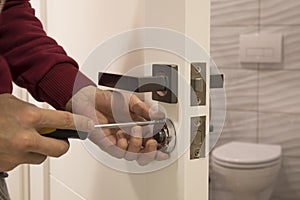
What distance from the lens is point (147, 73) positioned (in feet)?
2.48

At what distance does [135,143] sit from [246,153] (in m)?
1.68

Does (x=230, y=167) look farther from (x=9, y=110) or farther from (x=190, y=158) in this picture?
(x=9, y=110)

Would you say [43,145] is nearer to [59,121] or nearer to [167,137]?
[59,121]

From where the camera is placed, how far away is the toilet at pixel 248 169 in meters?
2.24

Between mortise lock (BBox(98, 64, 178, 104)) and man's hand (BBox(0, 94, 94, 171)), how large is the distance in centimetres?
9

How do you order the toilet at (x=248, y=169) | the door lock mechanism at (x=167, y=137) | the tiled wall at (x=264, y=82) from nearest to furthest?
the door lock mechanism at (x=167, y=137)
the toilet at (x=248, y=169)
the tiled wall at (x=264, y=82)

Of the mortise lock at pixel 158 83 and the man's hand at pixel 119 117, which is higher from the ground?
the mortise lock at pixel 158 83

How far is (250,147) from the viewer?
243 cm

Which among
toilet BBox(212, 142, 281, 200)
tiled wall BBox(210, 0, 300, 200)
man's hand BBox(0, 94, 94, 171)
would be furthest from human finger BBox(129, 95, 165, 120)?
tiled wall BBox(210, 0, 300, 200)

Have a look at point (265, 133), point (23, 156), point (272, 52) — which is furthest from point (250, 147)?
point (23, 156)

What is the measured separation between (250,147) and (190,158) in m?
1.77

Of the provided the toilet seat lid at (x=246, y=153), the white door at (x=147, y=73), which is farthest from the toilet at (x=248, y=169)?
the white door at (x=147, y=73)

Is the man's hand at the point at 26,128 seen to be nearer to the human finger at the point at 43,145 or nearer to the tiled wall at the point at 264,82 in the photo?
the human finger at the point at 43,145

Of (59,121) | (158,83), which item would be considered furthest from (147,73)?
(59,121)
